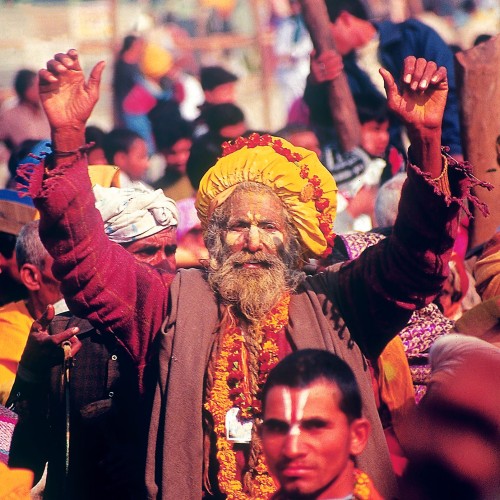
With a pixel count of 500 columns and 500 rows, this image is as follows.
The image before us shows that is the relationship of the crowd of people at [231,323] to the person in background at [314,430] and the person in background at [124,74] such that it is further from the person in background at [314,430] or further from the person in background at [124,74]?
the person in background at [124,74]

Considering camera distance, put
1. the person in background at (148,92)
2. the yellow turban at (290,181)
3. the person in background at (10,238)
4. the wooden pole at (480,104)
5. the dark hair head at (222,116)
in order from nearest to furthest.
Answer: the yellow turban at (290,181)
the person in background at (10,238)
the wooden pole at (480,104)
the dark hair head at (222,116)
the person in background at (148,92)

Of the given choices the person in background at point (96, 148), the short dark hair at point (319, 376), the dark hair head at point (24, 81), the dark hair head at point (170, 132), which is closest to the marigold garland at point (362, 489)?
the short dark hair at point (319, 376)

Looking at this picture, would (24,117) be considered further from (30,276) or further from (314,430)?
(314,430)

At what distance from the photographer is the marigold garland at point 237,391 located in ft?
18.2

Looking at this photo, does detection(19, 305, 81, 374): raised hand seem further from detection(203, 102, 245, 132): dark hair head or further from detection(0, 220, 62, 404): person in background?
detection(203, 102, 245, 132): dark hair head

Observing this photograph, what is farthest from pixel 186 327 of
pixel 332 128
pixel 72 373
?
pixel 332 128

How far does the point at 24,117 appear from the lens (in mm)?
12000

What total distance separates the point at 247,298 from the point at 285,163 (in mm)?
736

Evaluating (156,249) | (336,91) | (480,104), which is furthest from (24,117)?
(156,249)

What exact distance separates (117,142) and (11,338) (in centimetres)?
350

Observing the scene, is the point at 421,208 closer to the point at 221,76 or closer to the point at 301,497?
the point at 301,497

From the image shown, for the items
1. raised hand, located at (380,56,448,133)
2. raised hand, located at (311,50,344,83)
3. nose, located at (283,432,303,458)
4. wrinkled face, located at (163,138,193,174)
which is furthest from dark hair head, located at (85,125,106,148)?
nose, located at (283,432,303,458)

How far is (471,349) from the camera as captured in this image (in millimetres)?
3988

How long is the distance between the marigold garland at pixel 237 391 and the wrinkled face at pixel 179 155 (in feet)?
15.3
